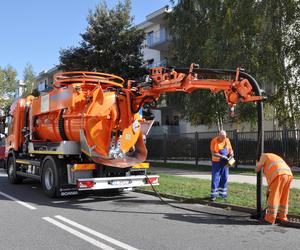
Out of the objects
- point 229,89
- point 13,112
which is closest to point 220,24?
point 13,112

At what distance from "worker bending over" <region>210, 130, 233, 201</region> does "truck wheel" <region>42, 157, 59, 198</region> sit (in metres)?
4.08

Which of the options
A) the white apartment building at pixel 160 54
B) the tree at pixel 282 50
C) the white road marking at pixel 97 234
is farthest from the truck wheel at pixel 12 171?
the white apartment building at pixel 160 54

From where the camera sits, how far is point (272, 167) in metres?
7.70

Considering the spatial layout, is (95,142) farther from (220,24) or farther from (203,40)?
(203,40)

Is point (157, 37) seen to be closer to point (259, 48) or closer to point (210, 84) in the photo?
point (259, 48)

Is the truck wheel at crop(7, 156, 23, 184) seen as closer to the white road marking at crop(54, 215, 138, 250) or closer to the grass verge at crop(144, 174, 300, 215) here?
the grass verge at crop(144, 174, 300, 215)

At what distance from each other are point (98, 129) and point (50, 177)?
7.16 feet

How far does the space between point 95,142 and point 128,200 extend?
6.00 ft

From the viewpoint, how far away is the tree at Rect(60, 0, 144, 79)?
86.3ft

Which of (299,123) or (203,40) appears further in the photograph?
(203,40)

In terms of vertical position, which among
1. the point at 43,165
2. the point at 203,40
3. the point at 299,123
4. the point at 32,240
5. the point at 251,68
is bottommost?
the point at 32,240

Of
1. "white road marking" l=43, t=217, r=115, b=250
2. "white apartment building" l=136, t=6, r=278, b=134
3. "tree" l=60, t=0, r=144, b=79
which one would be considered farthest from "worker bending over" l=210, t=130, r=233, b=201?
"white apartment building" l=136, t=6, r=278, b=134

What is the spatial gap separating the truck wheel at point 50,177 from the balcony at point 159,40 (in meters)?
25.2

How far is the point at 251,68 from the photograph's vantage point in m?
20.5
